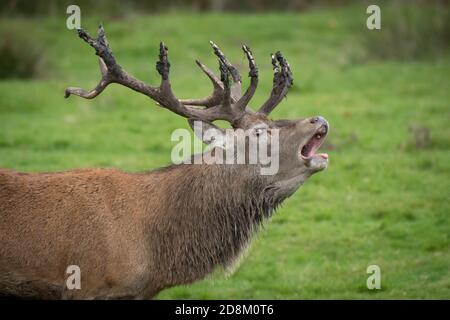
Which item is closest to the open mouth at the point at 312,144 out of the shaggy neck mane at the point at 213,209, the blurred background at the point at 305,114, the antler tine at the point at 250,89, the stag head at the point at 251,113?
the stag head at the point at 251,113

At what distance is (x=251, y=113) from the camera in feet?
27.2

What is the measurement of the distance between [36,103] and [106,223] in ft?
32.1

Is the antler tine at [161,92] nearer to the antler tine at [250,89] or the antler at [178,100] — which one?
the antler at [178,100]

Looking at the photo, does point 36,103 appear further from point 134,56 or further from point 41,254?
point 41,254

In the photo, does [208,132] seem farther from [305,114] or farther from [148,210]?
[305,114]

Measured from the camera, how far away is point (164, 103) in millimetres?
8227

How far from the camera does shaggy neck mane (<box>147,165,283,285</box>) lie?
8.05 meters

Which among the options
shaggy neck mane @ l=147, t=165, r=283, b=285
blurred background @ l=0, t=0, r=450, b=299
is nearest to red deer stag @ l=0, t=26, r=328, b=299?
shaggy neck mane @ l=147, t=165, r=283, b=285

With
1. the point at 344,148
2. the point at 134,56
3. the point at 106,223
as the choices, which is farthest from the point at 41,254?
the point at 134,56

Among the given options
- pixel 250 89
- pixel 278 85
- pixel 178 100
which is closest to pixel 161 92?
pixel 178 100

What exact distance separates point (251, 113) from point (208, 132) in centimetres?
43

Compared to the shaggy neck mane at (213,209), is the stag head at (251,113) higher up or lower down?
higher up

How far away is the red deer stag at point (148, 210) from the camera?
7582mm

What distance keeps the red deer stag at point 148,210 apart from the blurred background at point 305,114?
18.2 inches
